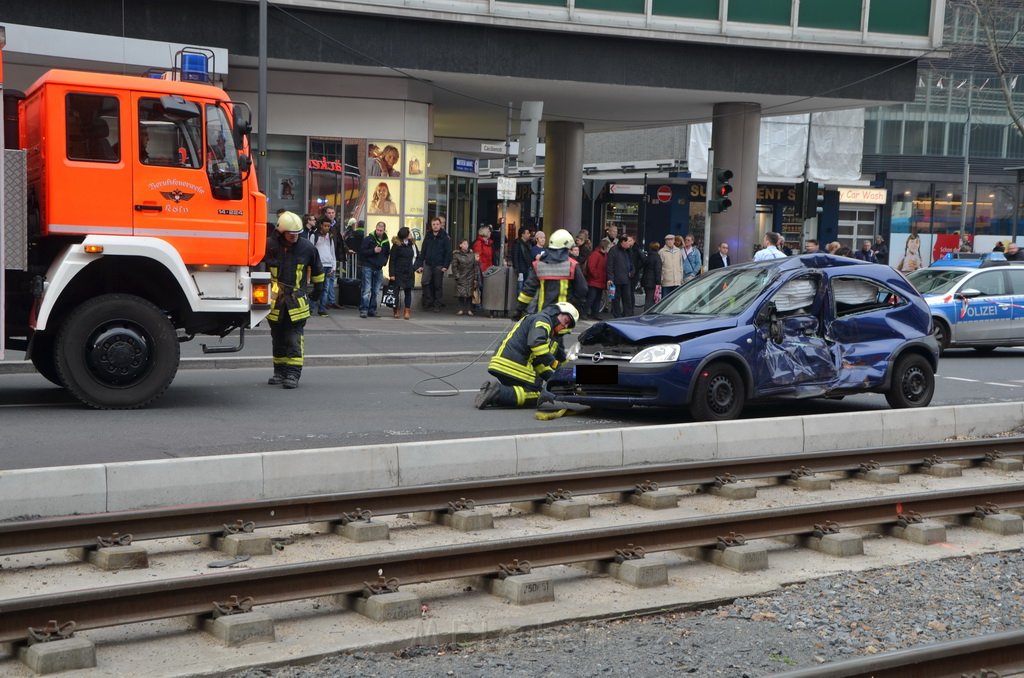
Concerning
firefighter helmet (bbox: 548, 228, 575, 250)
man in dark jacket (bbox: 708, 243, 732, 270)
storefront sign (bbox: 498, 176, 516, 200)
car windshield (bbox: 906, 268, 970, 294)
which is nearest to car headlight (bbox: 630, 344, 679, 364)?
firefighter helmet (bbox: 548, 228, 575, 250)

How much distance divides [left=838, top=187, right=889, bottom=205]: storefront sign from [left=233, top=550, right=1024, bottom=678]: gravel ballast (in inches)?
1899

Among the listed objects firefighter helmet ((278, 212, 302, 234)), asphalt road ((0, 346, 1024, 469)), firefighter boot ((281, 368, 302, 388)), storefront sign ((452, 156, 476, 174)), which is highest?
storefront sign ((452, 156, 476, 174))

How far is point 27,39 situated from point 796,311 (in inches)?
554

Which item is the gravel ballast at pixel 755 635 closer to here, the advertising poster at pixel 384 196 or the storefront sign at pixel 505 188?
the storefront sign at pixel 505 188

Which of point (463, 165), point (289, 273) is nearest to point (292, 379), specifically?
point (289, 273)

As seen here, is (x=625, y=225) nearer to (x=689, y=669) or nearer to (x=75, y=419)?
(x=75, y=419)

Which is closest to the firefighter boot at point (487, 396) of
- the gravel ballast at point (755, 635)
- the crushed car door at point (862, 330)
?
the crushed car door at point (862, 330)

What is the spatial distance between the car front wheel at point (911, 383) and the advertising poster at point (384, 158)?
14.8m

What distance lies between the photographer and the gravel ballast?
529cm

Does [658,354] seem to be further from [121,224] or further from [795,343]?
[121,224]

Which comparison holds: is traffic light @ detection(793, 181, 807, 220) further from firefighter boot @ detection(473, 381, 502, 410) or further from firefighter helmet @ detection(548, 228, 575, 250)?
firefighter boot @ detection(473, 381, 502, 410)

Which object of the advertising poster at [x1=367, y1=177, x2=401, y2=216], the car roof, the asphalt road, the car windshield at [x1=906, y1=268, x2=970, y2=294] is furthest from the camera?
the advertising poster at [x1=367, y1=177, x2=401, y2=216]

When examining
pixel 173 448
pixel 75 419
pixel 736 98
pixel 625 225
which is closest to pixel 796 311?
pixel 173 448

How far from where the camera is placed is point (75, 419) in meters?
11.1
